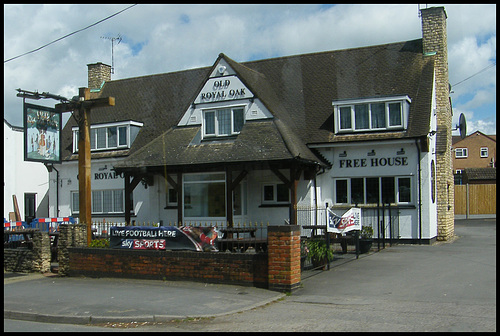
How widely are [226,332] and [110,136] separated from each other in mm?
19840

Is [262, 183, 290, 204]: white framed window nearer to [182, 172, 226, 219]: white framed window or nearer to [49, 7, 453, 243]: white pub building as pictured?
[49, 7, 453, 243]: white pub building

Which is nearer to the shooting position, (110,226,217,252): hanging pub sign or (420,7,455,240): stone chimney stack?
(110,226,217,252): hanging pub sign

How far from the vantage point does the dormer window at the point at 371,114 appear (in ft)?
67.8

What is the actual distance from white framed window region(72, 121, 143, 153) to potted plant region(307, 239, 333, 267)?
14132 mm

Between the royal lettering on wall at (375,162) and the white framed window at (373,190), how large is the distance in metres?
0.52

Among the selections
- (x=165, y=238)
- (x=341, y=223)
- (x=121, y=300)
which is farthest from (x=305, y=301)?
(x=341, y=223)

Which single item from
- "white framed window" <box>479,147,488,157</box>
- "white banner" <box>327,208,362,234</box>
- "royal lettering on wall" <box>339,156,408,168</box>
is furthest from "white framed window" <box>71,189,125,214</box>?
"white framed window" <box>479,147,488,157</box>

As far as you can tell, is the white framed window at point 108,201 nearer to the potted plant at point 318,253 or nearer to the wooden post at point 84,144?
the wooden post at point 84,144

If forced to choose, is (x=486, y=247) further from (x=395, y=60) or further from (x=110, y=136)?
(x=110, y=136)

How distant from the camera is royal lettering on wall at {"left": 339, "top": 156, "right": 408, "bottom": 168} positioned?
20.6 meters

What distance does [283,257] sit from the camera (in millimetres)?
11211

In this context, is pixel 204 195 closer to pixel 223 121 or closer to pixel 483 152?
pixel 223 121

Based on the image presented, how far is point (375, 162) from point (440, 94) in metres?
4.52

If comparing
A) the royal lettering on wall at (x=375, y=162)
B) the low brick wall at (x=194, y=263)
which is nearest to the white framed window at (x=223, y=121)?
the royal lettering on wall at (x=375, y=162)
